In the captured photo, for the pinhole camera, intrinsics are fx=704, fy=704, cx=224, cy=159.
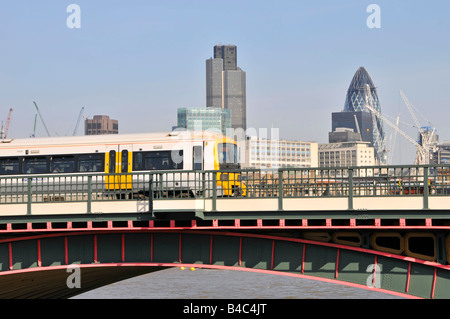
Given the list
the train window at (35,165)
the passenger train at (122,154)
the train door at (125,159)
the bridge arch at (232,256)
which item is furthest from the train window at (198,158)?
the bridge arch at (232,256)

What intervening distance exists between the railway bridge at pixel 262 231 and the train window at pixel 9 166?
13634 mm

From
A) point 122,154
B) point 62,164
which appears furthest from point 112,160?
point 62,164

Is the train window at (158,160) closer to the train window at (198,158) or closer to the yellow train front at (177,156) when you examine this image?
the yellow train front at (177,156)

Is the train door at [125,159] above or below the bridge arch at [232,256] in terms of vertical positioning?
A: above

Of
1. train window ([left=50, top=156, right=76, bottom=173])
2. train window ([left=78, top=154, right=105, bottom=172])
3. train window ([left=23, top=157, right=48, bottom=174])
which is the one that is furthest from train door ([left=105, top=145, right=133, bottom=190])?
train window ([left=23, top=157, right=48, bottom=174])

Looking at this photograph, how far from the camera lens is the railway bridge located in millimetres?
27516

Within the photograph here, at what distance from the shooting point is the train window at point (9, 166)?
4506cm

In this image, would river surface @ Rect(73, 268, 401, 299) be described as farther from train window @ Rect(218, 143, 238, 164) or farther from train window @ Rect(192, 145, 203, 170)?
train window @ Rect(192, 145, 203, 170)

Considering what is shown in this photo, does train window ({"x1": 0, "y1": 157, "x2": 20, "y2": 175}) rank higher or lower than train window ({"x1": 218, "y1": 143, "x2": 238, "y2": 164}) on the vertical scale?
lower

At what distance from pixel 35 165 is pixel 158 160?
28.0ft

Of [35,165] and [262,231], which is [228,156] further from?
[262,231]

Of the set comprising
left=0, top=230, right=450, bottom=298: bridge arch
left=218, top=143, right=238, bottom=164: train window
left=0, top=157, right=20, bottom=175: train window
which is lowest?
left=0, top=230, right=450, bottom=298: bridge arch

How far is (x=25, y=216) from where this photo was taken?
99.7ft
